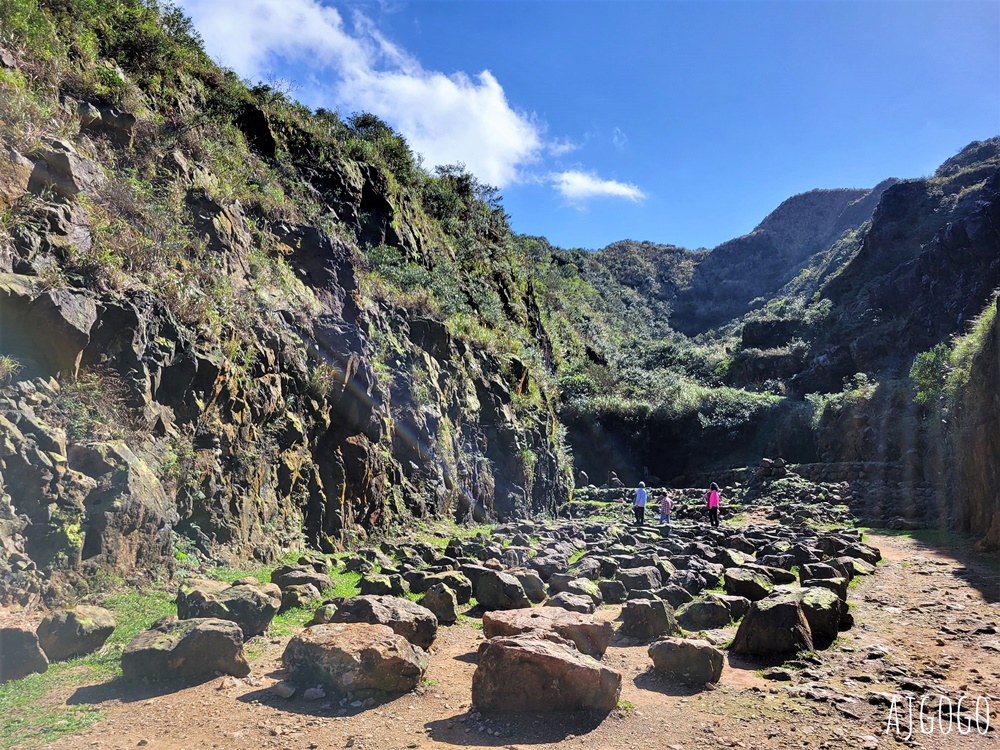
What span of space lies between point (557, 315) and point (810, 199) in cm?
11001

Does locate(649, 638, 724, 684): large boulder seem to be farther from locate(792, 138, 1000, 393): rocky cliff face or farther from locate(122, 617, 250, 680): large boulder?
locate(792, 138, 1000, 393): rocky cliff face

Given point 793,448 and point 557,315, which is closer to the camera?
point 793,448

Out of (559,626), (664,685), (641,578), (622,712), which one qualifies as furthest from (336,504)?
(622,712)

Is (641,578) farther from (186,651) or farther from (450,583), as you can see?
(186,651)

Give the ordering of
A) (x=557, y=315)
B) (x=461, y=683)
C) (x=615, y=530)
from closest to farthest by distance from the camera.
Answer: (x=461, y=683) < (x=615, y=530) < (x=557, y=315)

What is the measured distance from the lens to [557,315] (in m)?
57.2

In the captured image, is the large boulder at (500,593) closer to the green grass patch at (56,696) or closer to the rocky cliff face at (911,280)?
the green grass patch at (56,696)

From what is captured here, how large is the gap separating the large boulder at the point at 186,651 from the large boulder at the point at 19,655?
0.76m

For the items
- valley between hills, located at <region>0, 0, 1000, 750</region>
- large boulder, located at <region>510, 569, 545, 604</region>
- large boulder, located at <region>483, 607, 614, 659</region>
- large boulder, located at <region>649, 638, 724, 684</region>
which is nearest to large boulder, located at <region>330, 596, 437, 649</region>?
valley between hills, located at <region>0, 0, 1000, 750</region>

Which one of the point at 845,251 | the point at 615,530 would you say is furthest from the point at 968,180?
the point at 615,530

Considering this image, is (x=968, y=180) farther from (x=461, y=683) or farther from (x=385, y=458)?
(x=461, y=683)

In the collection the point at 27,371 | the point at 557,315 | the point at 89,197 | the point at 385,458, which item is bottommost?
the point at 385,458

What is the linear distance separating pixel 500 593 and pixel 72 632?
18.5 ft

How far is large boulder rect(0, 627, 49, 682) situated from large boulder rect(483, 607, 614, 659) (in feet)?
15.1
